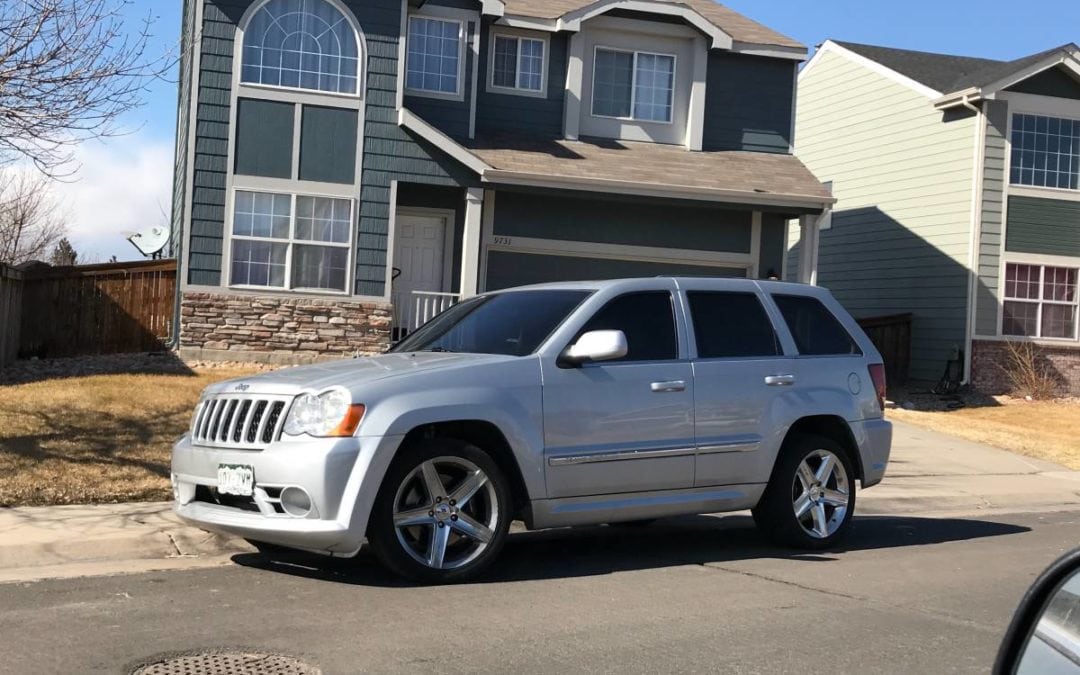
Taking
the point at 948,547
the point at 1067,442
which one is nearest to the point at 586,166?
the point at 1067,442

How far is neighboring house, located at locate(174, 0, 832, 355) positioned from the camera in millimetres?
18781

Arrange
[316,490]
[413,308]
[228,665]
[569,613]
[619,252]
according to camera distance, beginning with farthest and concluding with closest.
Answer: [619,252] < [413,308] < [316,490] < [569,613] < [228,665]

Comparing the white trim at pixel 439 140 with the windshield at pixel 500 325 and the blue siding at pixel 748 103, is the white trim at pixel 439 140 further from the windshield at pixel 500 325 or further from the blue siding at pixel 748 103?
the windshield at pixel 500 325

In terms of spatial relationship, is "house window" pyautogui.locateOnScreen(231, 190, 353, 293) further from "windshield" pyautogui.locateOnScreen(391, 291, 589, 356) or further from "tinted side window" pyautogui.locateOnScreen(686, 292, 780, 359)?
"tinted side window" pyautogui.locateOnScreen(686, 292, 780, 359)

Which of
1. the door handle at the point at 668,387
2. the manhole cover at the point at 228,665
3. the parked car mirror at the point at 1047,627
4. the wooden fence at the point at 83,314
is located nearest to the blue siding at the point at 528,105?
the wooden fence at the point at 83,314

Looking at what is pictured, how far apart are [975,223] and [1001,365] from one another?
2836mm

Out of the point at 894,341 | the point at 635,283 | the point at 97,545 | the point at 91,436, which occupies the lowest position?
the point at 97,545

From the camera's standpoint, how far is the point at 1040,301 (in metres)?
24.0

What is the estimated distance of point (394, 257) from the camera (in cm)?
2081

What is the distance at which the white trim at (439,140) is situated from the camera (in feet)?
62.5

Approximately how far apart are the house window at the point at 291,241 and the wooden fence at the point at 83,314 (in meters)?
1.75

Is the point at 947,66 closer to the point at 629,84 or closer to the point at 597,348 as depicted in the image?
the point at 629,84

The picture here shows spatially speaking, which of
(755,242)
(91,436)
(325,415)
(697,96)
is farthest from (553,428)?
(697,96)

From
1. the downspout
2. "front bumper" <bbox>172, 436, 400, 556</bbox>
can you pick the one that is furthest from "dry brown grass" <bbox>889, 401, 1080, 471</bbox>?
"front bumper" <bbox>172, 436, 400, 556</bbox>
